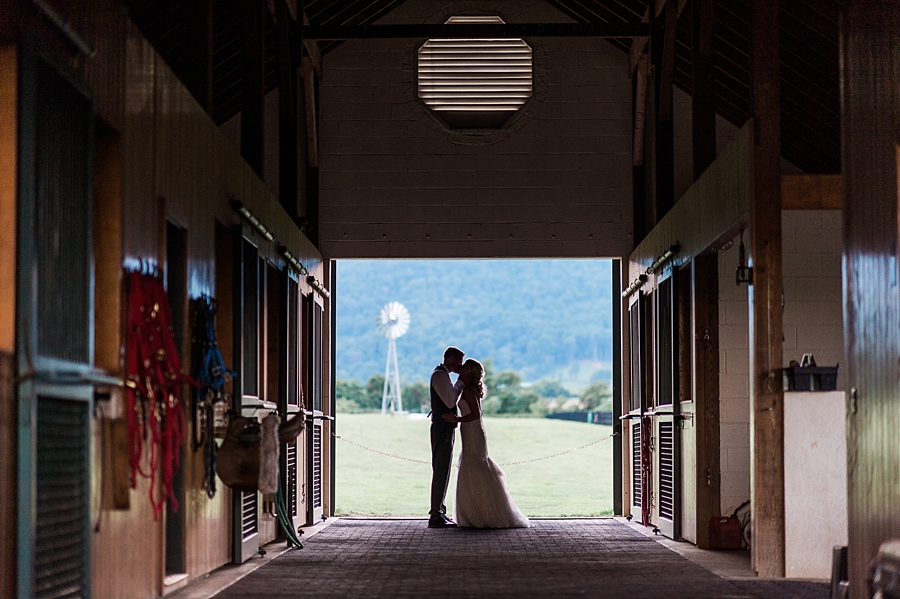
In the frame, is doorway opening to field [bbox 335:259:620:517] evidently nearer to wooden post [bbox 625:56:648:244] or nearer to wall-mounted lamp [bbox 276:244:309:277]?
wooden post [bbox 625:56:648:244]

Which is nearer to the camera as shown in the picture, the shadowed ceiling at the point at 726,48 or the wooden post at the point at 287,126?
the shadowed ceiling at the point at 726,48

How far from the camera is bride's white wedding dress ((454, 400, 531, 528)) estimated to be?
10456 mm

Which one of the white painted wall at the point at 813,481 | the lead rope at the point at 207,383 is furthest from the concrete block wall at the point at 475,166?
the lead rope at the point at 207,383

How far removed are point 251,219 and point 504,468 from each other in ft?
83.5

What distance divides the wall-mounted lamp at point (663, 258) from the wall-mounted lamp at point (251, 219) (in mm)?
2771

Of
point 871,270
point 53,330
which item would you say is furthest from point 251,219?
point 871,270

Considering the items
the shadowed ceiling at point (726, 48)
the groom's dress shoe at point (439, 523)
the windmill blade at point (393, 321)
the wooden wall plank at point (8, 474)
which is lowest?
the groom's dress shoe at point (439, 523)

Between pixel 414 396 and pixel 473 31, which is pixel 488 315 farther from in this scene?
pixel 473 31

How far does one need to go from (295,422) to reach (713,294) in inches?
119

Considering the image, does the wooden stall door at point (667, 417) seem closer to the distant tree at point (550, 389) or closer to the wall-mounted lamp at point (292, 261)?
the wall-mounted lamp at point (292, 261)

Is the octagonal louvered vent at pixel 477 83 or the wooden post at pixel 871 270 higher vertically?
the octagonal louvered vent at pixel 477 83

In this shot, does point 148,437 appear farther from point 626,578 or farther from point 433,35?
point 433,35

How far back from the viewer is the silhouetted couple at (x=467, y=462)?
10.5 m

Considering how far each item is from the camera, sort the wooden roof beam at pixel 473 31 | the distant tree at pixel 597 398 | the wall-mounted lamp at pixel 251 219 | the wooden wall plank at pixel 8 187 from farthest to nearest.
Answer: the distant tree at pixel 597 398 < the wooden roof beam at pixel 473 31 < the wall-mounted lamp at pixel 251 219 < the wooden wall plank at pixel 8 187
